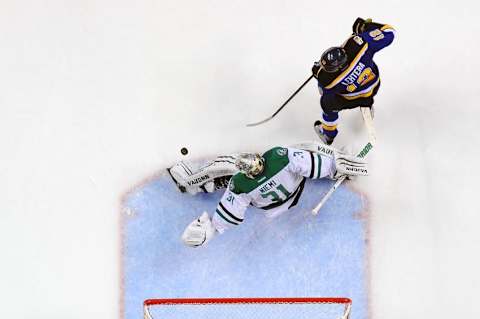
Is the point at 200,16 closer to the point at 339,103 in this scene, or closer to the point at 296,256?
the point at 339,103

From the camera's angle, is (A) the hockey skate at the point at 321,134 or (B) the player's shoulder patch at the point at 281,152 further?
(A) the hockey skate at the point at 321,134

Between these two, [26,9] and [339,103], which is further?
[26,9]

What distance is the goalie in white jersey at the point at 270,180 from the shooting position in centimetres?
310

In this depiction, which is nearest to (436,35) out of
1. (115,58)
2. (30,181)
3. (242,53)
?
(242,53)

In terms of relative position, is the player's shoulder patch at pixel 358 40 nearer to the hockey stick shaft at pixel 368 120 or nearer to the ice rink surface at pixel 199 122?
the hockey stick shaft at pixel 368 120

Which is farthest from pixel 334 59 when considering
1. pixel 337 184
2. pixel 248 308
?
pixel 248 308

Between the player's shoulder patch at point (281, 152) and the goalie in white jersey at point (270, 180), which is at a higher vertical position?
the player's shoulder patch at point (281, 152)

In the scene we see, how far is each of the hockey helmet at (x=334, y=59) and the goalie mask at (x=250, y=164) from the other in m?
0.57

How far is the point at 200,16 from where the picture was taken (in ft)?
12.8

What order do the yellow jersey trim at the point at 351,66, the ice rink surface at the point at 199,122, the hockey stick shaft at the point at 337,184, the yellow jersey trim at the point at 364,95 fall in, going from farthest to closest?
the ice rink surface at the point at 199,122
the hockey stick shaft at the point at 337,184
the yellow jersey trim at the point at 364,95
the yellow jersey trim at the point at 351,66

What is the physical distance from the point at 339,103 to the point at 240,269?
119cm

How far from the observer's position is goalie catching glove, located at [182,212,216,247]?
3.36m

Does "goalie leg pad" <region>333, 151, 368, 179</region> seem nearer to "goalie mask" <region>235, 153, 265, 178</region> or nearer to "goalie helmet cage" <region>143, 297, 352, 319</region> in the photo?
"goalie mask" <region>235, 153, 265, 178</region>

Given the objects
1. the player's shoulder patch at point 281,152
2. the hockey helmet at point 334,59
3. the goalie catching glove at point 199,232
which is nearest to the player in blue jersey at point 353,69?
the hockey helmet at point 334,59
